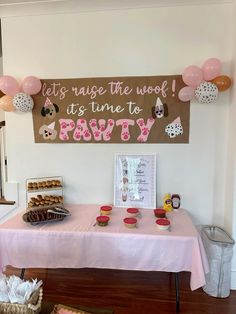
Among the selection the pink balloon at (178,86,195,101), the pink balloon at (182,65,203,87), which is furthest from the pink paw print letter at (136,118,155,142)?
the pink balloon at (182,65,203,87)

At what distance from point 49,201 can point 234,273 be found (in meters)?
1.83

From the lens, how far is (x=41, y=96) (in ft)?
8.70

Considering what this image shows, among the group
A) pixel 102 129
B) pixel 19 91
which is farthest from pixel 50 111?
pixel 102 129

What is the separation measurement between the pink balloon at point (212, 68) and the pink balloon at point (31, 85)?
5.15 ft

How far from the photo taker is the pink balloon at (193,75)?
2271mm

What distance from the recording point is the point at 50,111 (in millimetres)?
2645

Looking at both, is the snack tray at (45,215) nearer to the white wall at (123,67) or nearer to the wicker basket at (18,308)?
the white wall at (123,67)

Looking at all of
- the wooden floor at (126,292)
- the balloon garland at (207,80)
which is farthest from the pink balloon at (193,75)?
the wooden floor at (126,292)

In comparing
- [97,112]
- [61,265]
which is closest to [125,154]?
[97,112]

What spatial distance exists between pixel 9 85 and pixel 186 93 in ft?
5.46

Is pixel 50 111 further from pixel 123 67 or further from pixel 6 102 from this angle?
pixel 123 67

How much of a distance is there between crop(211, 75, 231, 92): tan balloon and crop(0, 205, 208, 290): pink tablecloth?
4.04ft

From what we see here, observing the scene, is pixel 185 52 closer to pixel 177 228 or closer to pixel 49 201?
pixel 177 228

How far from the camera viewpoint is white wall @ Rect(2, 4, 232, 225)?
2.42m
